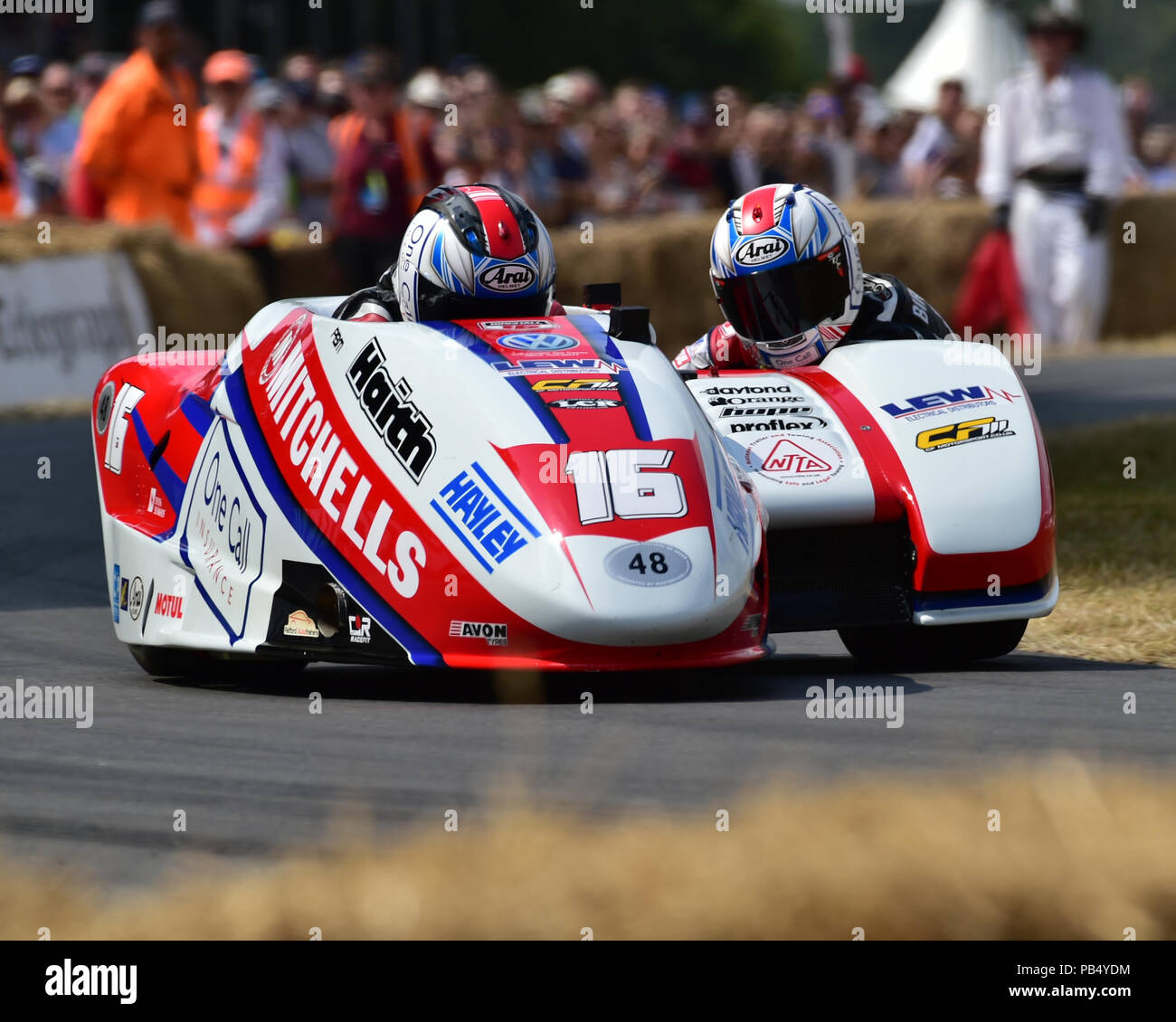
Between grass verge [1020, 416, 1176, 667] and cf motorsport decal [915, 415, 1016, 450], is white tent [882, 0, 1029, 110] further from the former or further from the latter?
cf motorsport decal [915, 415, 1016, 450]

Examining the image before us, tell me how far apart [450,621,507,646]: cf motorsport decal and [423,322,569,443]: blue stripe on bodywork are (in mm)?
536

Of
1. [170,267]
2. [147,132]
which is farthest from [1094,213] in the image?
[147,132]

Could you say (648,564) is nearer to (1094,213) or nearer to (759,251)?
(759,251)

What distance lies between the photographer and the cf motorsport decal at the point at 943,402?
7.23 metres

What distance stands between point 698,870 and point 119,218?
11.3 metres

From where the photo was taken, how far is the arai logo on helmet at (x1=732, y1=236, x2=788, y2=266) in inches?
299

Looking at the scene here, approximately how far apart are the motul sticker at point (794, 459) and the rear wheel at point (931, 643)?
0.54 m

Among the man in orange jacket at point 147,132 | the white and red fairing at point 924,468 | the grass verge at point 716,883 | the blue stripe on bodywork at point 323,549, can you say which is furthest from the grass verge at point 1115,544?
the man in orange jacket at point 147,132

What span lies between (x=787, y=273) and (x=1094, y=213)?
9551 millimetres

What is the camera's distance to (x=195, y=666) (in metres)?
6.92

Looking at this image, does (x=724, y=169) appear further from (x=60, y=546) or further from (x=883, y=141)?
(x=60, y=546)
